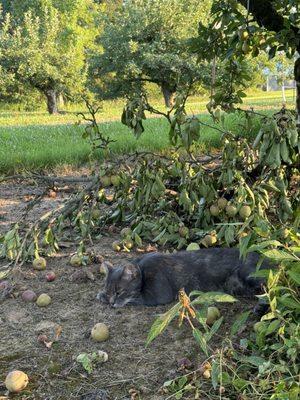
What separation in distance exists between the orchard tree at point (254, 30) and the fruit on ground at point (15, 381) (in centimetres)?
225

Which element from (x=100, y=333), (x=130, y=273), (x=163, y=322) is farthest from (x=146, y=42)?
(x=163, y=322)

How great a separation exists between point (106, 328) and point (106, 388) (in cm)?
45

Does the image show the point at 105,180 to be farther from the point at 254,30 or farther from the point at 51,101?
the point at 51,101

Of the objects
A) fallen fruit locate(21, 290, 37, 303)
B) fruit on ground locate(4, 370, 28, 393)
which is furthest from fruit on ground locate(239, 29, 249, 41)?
fruit on ground locate(4, 370, 28, 393)

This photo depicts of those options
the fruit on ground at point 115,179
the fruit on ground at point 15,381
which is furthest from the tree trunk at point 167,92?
the fruit on ground at point 15,381

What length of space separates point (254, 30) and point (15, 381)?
2.38 meters

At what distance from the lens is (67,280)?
3299 millimetres

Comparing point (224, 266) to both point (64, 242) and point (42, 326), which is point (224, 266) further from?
point (64, 242)

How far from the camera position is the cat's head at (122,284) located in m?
2.92

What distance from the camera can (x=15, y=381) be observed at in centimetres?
211

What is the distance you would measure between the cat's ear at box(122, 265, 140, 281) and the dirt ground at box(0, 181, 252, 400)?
19cm

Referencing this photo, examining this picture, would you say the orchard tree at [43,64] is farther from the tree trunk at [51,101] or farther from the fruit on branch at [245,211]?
the fruit on branch at [245,211]

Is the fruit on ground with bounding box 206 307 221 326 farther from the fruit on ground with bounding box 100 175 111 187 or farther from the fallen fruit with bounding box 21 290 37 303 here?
the fruit on ground with bounding box 100 175 111 187

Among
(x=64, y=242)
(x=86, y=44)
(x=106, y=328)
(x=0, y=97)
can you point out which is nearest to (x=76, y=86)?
(x=0, y=97)
